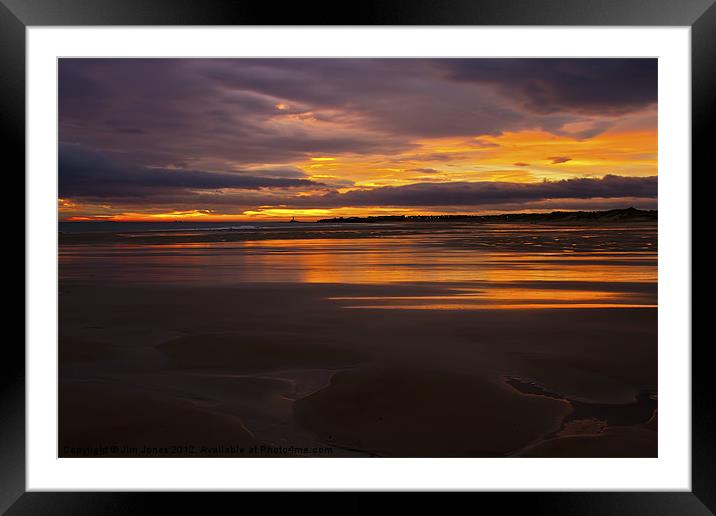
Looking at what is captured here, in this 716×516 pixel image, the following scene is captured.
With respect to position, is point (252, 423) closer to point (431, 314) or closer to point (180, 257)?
point (431, 314)

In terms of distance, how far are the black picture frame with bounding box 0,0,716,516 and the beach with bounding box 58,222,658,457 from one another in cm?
40

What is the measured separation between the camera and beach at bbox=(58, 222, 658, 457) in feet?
5.66

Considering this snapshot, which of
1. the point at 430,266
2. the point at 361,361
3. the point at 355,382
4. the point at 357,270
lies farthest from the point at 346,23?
the point at 430,266

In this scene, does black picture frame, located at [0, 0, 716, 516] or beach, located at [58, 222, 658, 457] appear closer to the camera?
black picture frame, located at [0, 0, 716, 516]

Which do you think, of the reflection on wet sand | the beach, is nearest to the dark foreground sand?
the beach

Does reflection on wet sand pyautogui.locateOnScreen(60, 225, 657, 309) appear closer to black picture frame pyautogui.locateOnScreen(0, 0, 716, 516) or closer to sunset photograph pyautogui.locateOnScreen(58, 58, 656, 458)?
sunset photograph pyautogui.locateOnScreen(58, 58, 656, 458)

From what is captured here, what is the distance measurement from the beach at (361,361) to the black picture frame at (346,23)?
0.40 metres

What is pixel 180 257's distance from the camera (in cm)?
608

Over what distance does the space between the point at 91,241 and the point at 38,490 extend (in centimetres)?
789

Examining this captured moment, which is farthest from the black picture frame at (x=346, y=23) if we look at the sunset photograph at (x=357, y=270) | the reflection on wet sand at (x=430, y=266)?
the reflection on wet sand at (x=430, y=266)

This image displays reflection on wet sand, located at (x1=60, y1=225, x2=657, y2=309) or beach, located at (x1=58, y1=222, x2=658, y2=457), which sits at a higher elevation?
reflection on wet sand, located at (x1=60, y1=225, x2=657, y2=309)

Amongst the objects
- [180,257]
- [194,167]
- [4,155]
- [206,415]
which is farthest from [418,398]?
[194,167]

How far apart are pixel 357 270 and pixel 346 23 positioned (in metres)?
3.58

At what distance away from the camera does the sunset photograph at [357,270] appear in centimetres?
181
